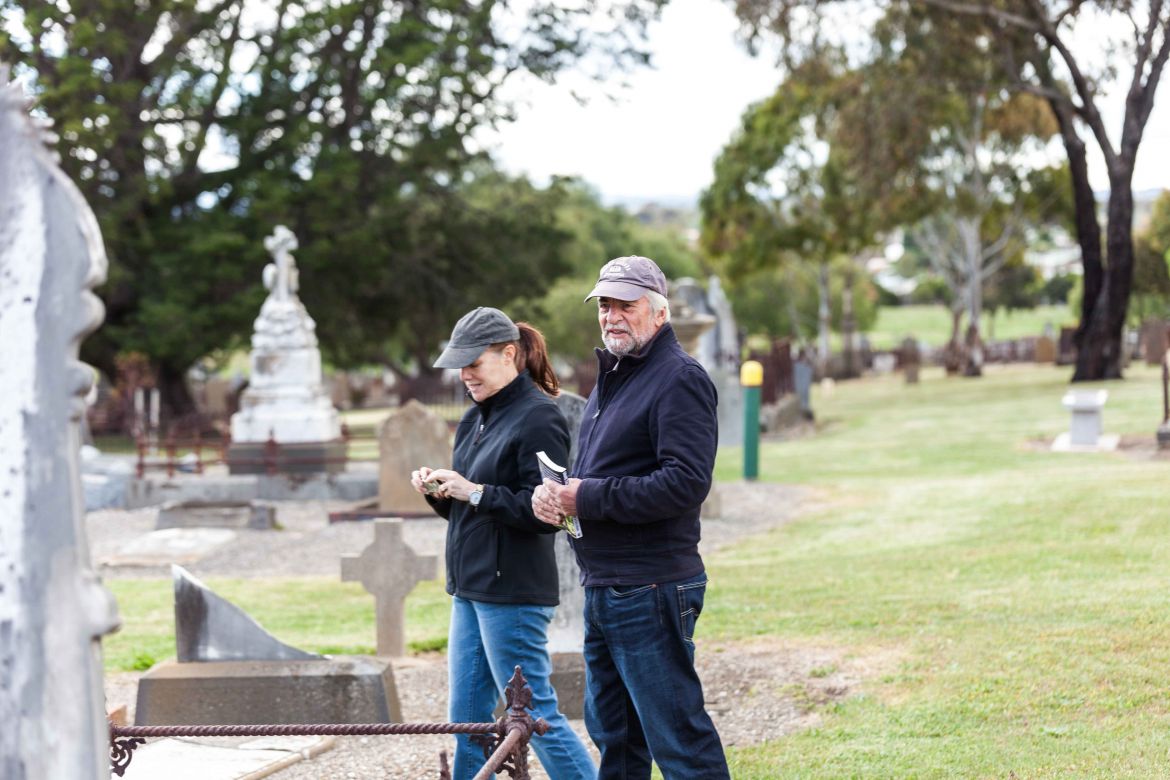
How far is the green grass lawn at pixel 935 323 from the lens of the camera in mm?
98938

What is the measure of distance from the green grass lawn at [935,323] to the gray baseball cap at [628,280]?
91.2 metres

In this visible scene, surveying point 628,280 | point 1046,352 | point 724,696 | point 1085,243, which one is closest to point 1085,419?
point 724,696

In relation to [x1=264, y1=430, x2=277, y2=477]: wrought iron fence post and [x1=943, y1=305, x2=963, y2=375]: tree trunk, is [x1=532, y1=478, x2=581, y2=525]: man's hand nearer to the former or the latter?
[x1=264, y1=430, x2=277, y2=477]: wrought iron fence post

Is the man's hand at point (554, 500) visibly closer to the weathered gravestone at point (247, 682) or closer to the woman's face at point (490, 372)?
the woman's face at point (490, 372)

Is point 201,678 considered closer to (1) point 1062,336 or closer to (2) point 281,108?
(2) point 281,108

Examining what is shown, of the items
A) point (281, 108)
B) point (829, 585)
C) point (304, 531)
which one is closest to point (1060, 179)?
point (281, 108)

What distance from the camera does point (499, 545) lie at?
4574 mm

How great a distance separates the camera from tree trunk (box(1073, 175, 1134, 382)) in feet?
95.1

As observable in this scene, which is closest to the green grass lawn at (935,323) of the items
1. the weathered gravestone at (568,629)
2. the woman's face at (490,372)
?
the weathered gravestone at (568,629)

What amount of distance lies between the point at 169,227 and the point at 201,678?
2720 cm

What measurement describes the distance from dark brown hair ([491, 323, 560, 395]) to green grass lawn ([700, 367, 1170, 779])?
1891 millimetres

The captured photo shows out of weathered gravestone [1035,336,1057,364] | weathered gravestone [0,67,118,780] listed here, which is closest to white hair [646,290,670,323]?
weathered gravestone [0,67,118,780]

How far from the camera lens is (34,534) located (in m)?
2.45

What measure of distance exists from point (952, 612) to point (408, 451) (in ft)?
27.3
